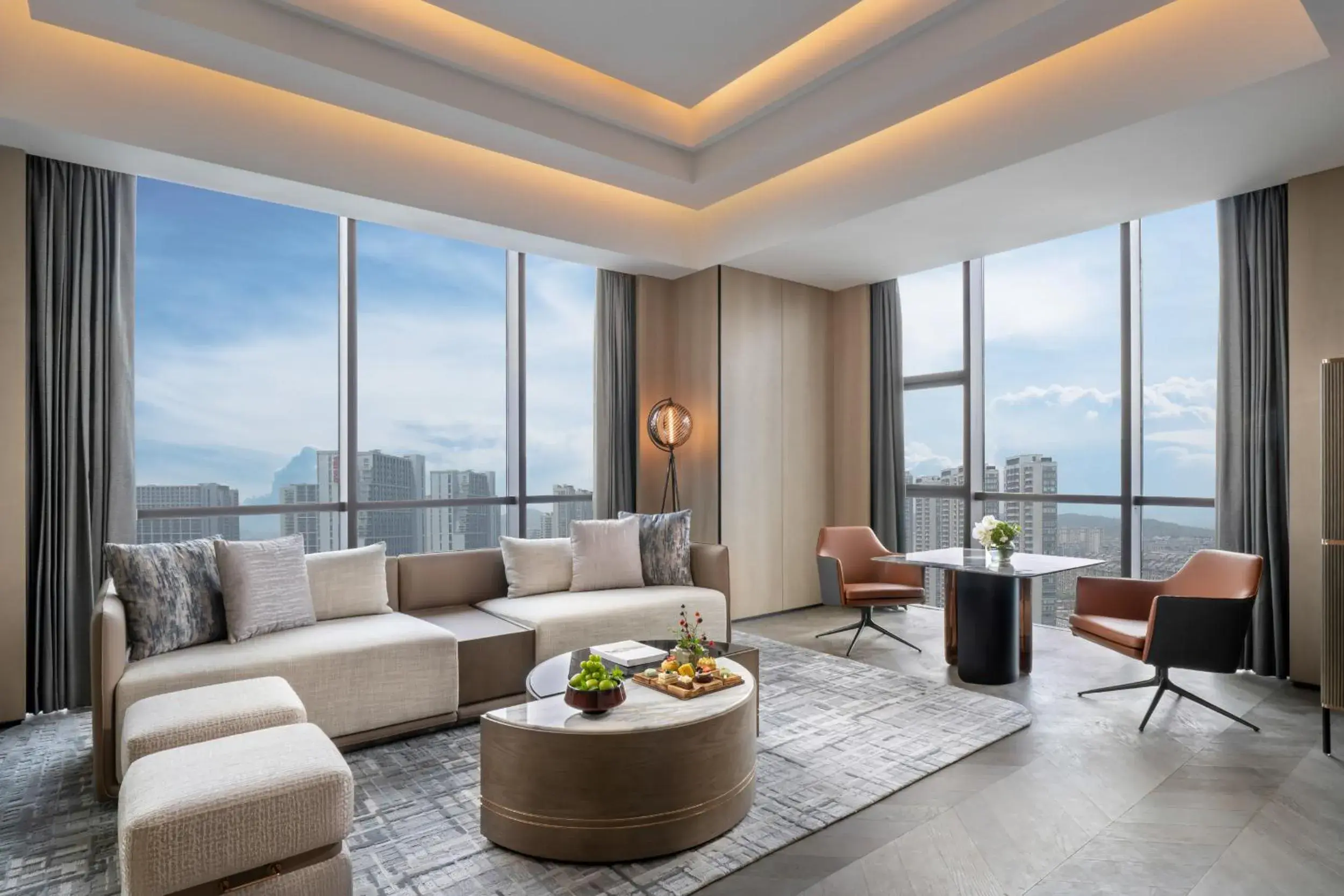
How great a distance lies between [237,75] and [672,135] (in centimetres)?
224

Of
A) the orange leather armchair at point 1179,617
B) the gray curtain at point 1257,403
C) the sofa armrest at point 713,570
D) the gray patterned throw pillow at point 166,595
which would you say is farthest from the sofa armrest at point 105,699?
the gray curtain at point 1257,403

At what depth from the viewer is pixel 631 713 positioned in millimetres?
2582

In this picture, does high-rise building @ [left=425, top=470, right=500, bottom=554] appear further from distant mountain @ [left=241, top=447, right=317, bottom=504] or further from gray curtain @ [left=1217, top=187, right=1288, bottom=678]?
gray curtain @ [left=1217, top=187, right=1288, bottom=678]

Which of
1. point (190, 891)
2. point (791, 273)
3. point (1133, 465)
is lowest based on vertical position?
point (190, 891)

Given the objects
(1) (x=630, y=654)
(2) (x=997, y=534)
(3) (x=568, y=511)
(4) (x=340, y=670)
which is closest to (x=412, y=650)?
(4) (x=340, y=670)

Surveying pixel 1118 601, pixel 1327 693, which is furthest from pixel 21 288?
pixel 1327 693

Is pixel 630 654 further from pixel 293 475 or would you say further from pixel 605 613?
pixel 293 475

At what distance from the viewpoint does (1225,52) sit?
3080 millimetres

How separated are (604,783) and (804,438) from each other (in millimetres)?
4566

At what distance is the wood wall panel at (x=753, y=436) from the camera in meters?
5.98

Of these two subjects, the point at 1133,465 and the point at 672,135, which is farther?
the point at 1133,465

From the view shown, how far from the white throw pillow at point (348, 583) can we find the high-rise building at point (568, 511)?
2.11m

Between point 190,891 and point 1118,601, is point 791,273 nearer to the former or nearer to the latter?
point 1118,601

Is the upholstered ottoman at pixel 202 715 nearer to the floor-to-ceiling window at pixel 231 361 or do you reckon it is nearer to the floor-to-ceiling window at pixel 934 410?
the floor-to-ceiling window at pixel 231 361
